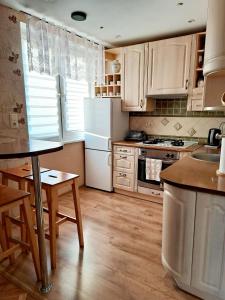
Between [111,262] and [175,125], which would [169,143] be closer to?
[175,125]

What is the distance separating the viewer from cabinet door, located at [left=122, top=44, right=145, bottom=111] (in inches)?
123

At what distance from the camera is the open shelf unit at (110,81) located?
11.4ft

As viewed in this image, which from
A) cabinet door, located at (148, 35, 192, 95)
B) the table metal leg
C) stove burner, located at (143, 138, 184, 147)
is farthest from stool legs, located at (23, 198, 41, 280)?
cabinet door, located at (148, 35, 192, 95)

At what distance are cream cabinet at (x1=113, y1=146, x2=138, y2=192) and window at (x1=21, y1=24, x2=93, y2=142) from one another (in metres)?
0.76

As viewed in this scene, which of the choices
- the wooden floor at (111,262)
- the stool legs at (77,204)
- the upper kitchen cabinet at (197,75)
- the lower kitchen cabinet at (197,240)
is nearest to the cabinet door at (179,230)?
the lower kitchen cabinet at (197,240)

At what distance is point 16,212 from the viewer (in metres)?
2.62

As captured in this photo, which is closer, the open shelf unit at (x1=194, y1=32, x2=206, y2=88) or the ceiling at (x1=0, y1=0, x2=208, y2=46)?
the ceiling at (x1=0, y1=0, x2=208, y2=46)

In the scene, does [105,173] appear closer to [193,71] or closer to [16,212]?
[16,212]

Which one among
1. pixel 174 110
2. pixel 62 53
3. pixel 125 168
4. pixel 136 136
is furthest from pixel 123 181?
pixel 62 53

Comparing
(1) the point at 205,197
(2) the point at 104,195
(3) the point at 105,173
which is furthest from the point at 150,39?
(1) the point at 205,197

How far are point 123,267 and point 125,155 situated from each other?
1.69 m

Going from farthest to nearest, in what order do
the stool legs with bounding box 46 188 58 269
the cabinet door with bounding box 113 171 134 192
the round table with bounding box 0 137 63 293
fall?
1. the cabinet door with bounding box 113 171 134 192
2. the stool legs with bounding box 46 188 58 269
3. the round table with bounding box 0 137 63 293

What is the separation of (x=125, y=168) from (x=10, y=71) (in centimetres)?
199

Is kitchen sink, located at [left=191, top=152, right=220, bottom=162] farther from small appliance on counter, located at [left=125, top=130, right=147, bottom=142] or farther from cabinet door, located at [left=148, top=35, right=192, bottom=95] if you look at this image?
small appliance on counter, located at [left=125, top=130, right=147, bottom=142]
